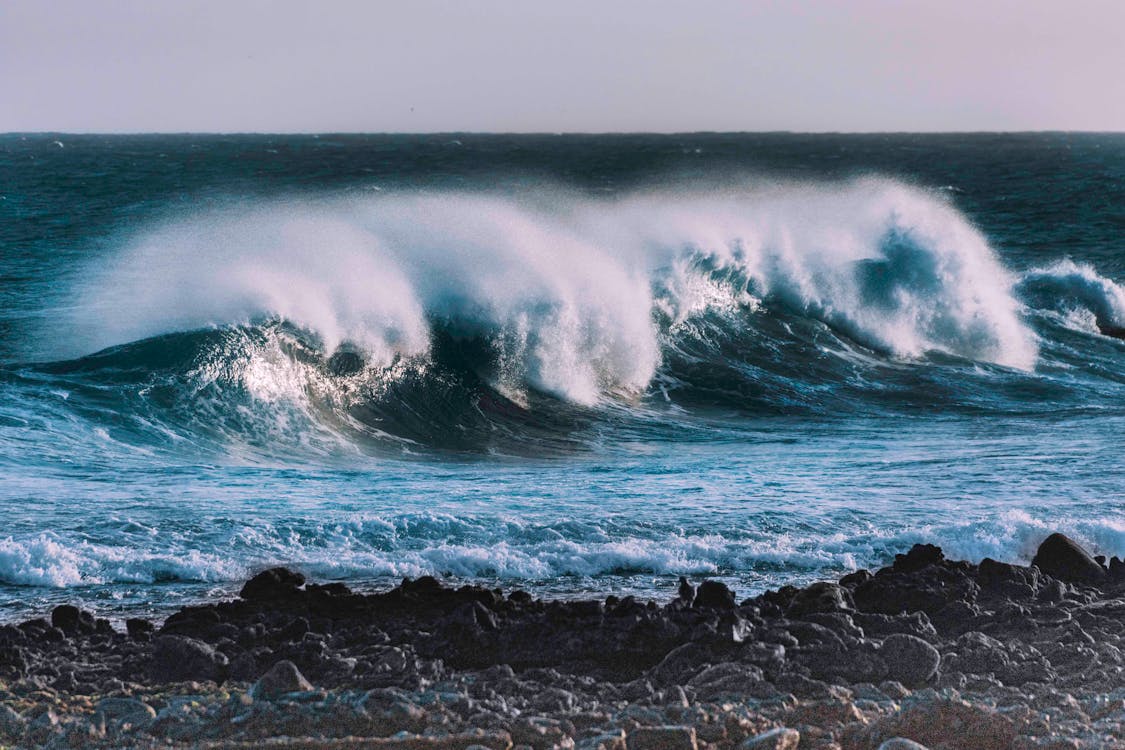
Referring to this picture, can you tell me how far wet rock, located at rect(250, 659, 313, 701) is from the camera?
563cm

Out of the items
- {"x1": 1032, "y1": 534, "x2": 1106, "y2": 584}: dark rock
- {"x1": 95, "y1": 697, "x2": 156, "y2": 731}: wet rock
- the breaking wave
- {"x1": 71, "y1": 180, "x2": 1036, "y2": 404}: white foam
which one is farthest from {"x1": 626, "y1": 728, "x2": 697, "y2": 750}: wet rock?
{"x1": 71, "y1": 180, "x2": 1036, "y2": 404}: white foam

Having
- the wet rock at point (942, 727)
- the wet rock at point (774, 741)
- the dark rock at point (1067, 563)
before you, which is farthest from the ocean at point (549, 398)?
the wet rock at point (774, 741)

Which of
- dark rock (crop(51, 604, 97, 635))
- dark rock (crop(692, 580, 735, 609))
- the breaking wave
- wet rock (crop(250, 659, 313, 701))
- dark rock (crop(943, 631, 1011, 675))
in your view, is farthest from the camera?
the breaking wave

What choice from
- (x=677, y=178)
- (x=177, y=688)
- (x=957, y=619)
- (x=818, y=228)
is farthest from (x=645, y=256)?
(x=677, y=178)

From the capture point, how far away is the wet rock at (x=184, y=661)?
586 cm

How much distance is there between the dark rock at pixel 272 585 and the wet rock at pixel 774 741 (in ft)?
9.08

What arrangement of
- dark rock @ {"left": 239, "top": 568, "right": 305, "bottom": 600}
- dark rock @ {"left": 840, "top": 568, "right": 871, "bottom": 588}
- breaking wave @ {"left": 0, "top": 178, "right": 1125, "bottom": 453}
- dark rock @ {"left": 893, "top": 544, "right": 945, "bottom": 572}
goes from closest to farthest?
1. dark rock @ {"left": 239, "top": 568, "right": 305, "bottom": 600}
2. dark rock @ {"left": 840, "top": 568, "right": 871, "bottom": 588}
3. dark rock @ {"left": 893, "top": 544, "right": 945, "bottom": 572}
4. breaking wave @ {"left": 0, "top": 178, "right": 1125, "bottom": 453}

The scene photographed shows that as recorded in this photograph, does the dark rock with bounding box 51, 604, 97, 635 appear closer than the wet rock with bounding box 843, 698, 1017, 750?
No

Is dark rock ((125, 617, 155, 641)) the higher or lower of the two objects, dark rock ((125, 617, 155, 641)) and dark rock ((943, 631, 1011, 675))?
the higher

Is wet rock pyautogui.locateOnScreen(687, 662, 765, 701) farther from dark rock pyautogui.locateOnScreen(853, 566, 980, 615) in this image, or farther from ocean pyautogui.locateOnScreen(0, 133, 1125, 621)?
ocean pyautogui.locateOnScreen(0, 133, 1125, 621)

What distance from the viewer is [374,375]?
14.1m

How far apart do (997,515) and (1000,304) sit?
1110cm

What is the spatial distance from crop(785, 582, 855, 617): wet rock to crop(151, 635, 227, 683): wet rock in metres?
2.95

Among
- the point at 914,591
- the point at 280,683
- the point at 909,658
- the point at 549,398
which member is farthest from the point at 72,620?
the point at 549,398
